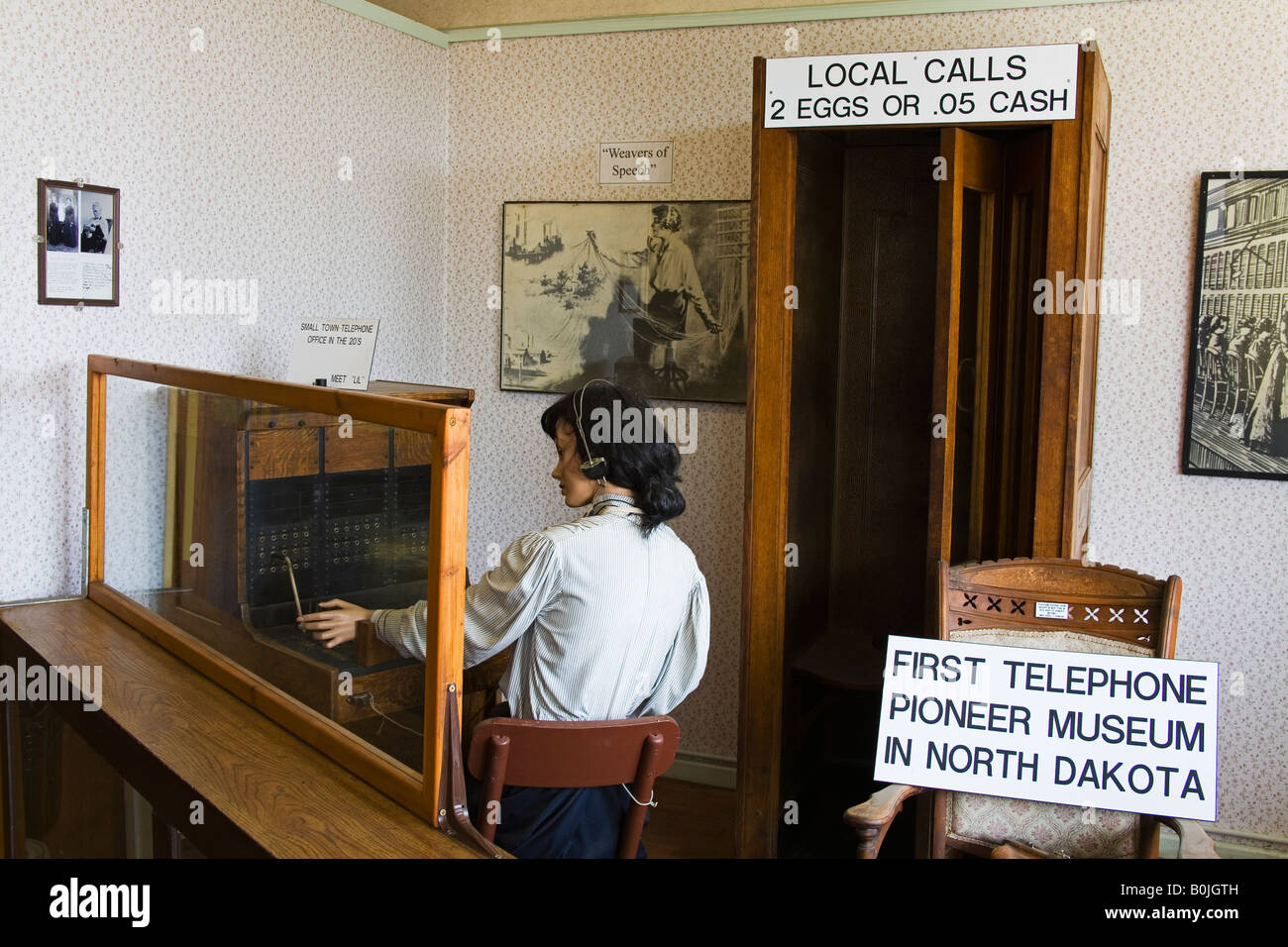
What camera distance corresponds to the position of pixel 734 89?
3.76 meters

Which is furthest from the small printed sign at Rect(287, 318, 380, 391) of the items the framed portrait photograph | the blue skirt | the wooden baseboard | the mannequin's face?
the wooden baseboard

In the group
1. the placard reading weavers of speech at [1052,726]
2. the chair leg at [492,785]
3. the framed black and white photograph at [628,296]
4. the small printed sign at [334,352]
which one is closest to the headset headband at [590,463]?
the chair leg at [492,785]

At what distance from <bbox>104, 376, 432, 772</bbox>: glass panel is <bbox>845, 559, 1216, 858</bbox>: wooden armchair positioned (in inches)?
41.4

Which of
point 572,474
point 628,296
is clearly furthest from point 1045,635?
point 628,296

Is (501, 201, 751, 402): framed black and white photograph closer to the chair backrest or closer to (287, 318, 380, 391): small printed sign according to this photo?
(287, 318, 380, 391): small printed sign

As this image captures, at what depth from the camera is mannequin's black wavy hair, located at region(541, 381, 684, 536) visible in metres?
2.33

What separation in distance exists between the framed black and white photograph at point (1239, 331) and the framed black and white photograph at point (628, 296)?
1394 millimetres

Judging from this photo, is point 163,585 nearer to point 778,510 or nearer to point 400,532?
point 400,532

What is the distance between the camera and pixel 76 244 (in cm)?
280

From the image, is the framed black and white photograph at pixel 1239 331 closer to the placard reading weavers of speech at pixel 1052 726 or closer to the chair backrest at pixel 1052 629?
the chair backrest at pixel 1052 629

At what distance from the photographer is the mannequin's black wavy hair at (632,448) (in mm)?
2332

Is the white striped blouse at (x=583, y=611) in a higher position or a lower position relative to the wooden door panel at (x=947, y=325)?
lower

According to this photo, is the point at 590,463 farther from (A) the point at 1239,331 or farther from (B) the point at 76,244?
(A) the point at 1239,331
